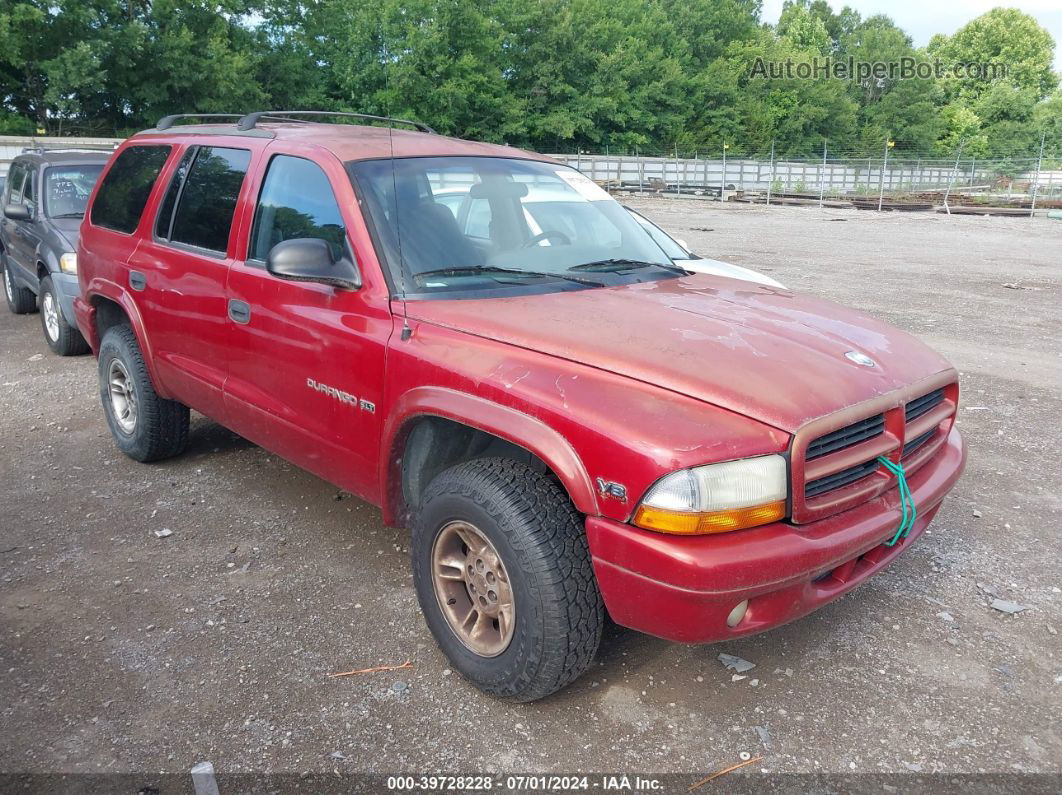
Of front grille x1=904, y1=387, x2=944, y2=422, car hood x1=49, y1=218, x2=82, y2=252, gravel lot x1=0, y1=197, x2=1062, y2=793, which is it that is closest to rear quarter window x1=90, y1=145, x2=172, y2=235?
gravel lot x1=0, y1=197, x2=1062, y2=793

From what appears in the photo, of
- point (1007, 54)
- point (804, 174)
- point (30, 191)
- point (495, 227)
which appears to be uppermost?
point (1007, 54)

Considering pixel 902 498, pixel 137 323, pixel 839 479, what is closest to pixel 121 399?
pixel 137 323

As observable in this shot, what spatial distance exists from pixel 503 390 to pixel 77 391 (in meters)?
5.31

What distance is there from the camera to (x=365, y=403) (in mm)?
3229

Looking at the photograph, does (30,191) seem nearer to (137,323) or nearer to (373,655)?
(137,323)

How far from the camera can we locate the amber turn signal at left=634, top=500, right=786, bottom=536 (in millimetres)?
2369

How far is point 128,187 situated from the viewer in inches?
194

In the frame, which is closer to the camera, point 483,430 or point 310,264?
point 483,430

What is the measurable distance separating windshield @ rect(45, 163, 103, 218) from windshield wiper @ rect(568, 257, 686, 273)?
6.42 metres

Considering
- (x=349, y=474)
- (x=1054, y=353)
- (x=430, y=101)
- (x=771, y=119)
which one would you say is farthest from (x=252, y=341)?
(x=771, y=119)

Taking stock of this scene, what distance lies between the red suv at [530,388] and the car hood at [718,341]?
1 cm

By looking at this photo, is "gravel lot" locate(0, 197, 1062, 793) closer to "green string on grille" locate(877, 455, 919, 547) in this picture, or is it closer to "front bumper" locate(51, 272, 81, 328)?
"green string on grille" locate(877, 455, 919, 547)

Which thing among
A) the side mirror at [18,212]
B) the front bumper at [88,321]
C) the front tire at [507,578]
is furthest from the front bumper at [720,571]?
the side mirror at [18,212]

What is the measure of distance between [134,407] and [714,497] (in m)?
3.89
